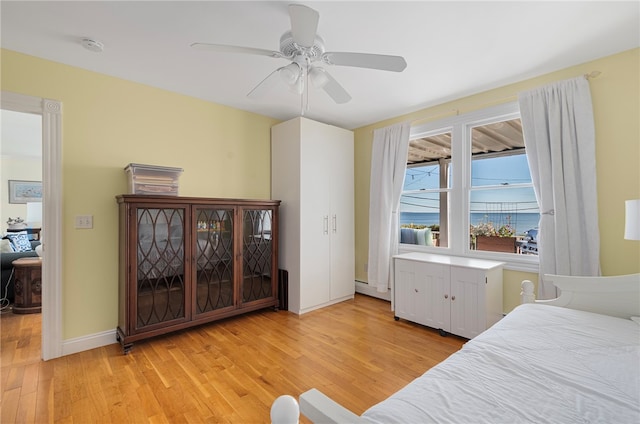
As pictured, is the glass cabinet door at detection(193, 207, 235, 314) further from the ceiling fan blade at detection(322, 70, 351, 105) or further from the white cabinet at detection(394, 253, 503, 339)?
the white cabinet at detection(394, 253, 503, 339)

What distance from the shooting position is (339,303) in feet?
12.5

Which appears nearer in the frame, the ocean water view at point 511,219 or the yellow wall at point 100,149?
the yellow wall at point 100,149

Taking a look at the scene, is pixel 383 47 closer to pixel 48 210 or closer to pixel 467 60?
pixel 467 60

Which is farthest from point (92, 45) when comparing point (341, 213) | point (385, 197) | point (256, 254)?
point (385, 197)

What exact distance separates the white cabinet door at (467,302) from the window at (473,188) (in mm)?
575

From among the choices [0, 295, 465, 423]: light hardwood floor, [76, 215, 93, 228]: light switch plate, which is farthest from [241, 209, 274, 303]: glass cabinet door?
[76, 215, 93, 228]: light switch plate

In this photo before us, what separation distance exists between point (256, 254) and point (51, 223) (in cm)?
179

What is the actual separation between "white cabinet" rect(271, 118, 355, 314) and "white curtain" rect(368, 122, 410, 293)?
0.37 metres

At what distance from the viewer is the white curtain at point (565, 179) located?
7.66ft

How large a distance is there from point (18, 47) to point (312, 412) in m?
3.20

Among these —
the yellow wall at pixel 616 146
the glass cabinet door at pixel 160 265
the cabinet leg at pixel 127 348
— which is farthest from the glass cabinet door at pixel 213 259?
the yellow wall at pixel 616 146

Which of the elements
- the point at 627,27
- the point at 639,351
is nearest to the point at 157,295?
the point at 639,351

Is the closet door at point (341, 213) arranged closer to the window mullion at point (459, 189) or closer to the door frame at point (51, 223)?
the window mullion at point (459, 189)

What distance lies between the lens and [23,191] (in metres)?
5.92
